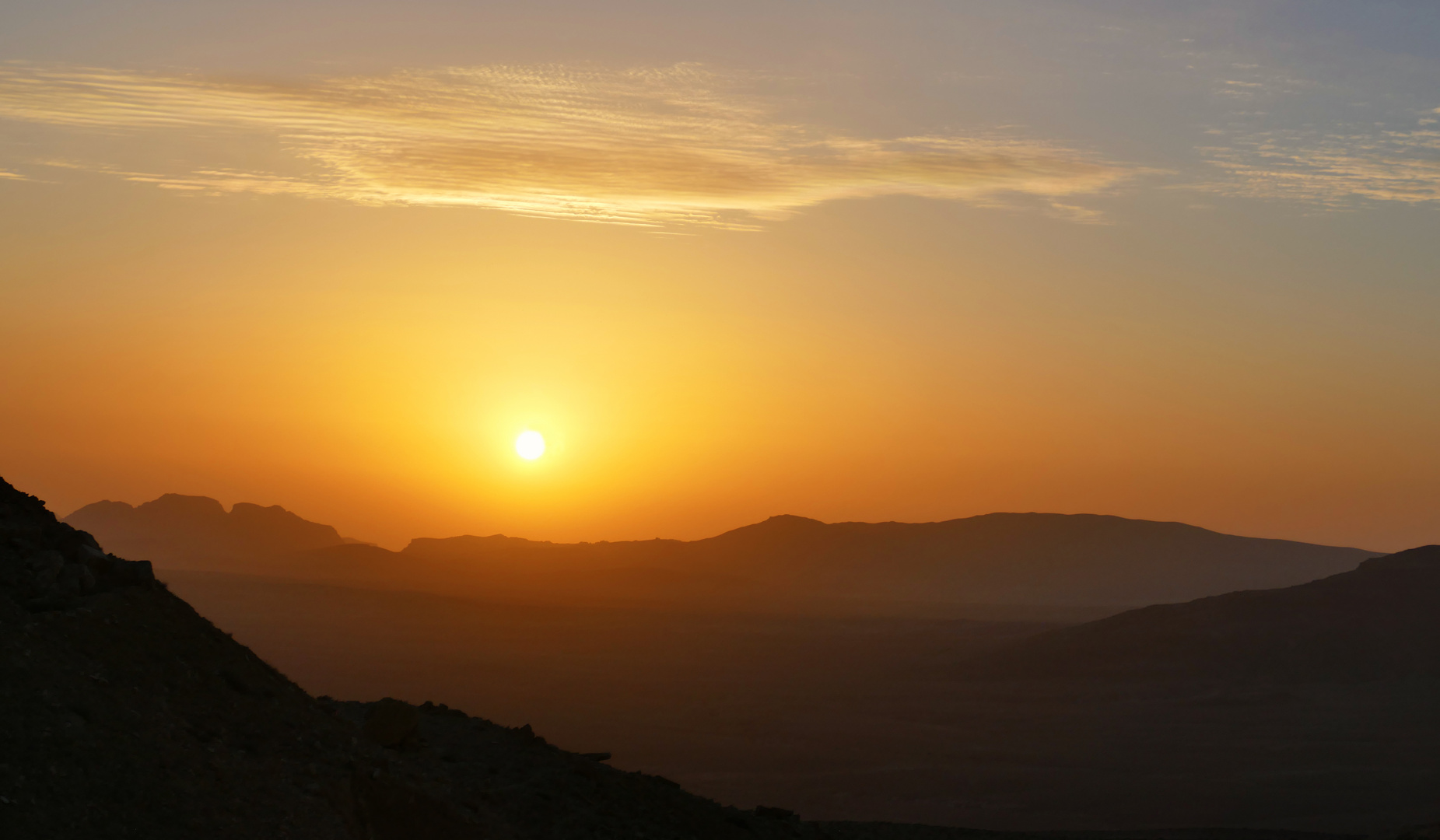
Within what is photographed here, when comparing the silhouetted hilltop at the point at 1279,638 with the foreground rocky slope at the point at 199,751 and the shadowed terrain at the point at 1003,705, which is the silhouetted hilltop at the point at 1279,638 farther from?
the foreground rocky slope at the point at 199,751

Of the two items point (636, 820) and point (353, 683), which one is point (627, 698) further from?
point (636, 820)

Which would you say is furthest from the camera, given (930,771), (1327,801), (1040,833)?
(930,771)

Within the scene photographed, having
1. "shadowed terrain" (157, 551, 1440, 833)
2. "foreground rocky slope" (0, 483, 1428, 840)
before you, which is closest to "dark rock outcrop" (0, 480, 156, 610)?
"foreground rocky slope" (0, 483, 1428, 840)

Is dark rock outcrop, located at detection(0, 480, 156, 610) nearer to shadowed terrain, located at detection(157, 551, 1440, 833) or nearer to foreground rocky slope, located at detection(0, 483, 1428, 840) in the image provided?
foreground rocky slope, located at detection(0, 483, 1428, 840)

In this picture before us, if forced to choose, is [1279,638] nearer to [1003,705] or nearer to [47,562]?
[1003,705]

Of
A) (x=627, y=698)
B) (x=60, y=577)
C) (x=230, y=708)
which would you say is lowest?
(x=230, y=708)

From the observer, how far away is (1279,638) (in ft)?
216

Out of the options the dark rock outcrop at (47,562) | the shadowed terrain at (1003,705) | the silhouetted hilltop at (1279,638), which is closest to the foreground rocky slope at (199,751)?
the dark rock outcrop at (47,562)

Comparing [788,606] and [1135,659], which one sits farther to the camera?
[788,606]

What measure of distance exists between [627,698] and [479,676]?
Result: 474 inches

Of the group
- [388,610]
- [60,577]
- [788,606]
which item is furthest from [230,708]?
[788,606]

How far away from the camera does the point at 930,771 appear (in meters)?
42.2

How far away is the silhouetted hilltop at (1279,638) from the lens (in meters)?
62.4

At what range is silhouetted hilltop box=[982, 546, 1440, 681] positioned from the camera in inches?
2456
